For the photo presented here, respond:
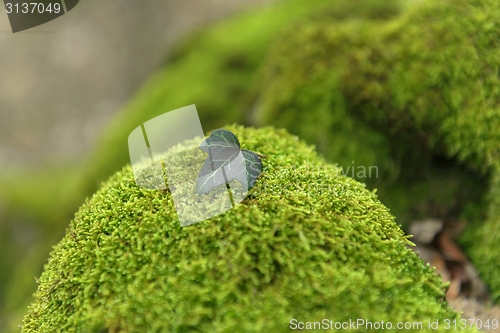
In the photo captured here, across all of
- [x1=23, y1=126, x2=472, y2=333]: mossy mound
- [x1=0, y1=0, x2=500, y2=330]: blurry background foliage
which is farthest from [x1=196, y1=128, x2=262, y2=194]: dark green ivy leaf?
[x1=0, y1=0, x2=500, y2=330]: blurry background foliage

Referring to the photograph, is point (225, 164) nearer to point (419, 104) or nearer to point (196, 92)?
point (419, 104)

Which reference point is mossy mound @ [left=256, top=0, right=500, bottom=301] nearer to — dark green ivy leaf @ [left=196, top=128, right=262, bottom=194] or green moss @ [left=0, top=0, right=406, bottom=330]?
green moss @ [left=0, top=0, right=406, bottom=330]

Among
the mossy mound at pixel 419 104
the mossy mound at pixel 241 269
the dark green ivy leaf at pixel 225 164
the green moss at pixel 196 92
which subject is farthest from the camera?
the green moss at pixel 196 92

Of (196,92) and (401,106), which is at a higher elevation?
(196,92)

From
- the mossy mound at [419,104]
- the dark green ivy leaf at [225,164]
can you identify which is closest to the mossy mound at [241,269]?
the dark green ivy leaf at [225,164]

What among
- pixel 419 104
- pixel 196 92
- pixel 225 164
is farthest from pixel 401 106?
pixel 196 92

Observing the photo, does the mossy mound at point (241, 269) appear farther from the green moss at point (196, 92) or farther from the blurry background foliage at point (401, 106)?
the green moss at point (196, 92)
